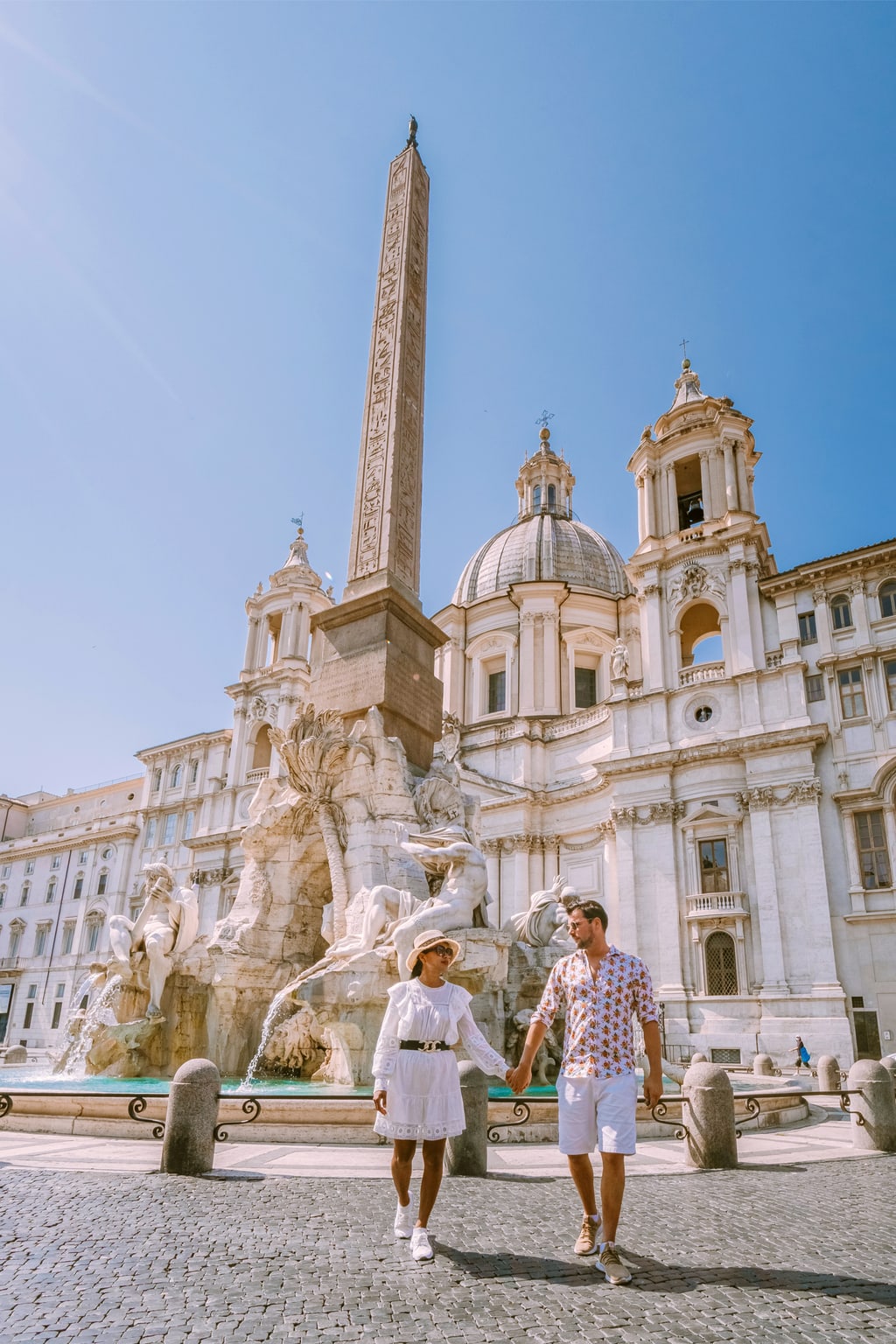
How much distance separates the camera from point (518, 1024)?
10.5 meters

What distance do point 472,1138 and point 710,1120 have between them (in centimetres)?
192

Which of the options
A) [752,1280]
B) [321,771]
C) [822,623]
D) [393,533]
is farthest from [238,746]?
[752,1280]

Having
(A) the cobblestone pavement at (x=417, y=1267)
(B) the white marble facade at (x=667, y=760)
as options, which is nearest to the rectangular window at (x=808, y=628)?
(B) the white marble facade at (x=667, y=760)

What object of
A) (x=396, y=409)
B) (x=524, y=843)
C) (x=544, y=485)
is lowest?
(x=524, y=843)

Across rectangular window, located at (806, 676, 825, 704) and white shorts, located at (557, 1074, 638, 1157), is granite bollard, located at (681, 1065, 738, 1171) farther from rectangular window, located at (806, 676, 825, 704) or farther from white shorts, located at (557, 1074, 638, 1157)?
rectangular window, located at (806, 676, 825, 704)

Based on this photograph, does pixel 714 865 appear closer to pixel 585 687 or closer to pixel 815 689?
pixel 815 689

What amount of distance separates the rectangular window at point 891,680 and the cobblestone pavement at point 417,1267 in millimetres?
24386

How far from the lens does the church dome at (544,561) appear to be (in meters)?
44.7

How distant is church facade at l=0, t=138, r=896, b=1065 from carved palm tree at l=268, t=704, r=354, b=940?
0.74 meters

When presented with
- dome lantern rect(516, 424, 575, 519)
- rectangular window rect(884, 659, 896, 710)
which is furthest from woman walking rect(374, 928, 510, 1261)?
dome lantern rect(516, 424, 575, 519)

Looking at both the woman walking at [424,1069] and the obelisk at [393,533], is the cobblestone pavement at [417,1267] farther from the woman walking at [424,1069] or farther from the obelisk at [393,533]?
the obelisk at [393,533]

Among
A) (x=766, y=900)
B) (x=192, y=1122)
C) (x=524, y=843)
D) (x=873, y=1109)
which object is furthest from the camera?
(x=524, y=843)

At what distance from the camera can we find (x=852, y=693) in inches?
1106

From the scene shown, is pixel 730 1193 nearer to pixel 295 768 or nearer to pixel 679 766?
pixel 295 768
